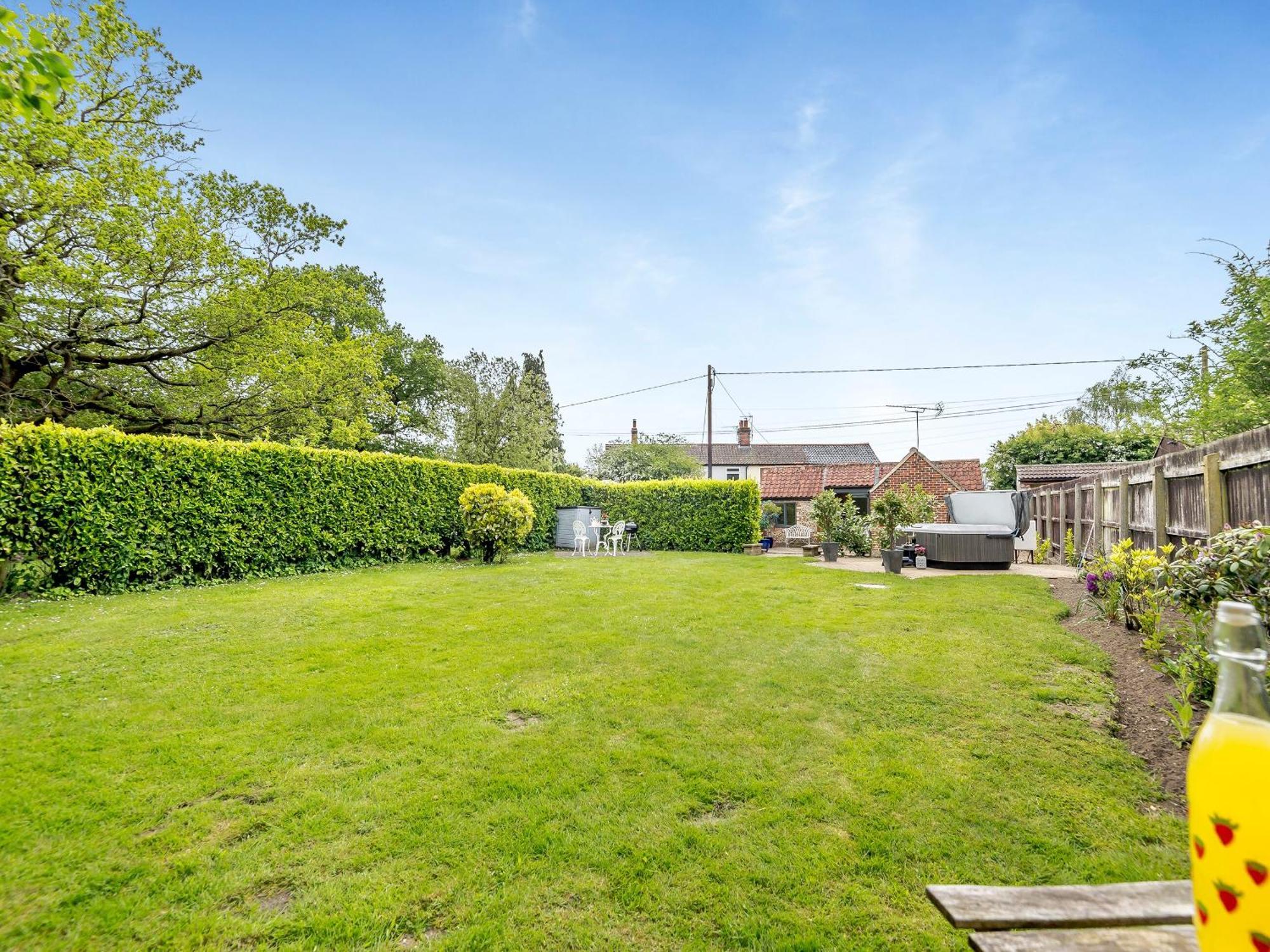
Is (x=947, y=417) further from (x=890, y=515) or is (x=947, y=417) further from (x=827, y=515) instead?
(x=890, y=515)

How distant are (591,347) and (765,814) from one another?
19478 mm

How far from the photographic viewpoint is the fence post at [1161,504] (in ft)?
18.7

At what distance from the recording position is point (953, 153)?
29.5ft

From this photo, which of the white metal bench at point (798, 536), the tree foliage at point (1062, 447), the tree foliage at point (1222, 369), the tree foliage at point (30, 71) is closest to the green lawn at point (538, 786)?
the tree foliage at point (30, 71)

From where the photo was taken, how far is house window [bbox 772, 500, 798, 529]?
82.2 ft

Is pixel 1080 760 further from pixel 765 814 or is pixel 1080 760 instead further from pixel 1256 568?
pixel 765 814

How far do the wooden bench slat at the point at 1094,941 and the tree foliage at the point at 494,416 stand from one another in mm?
18794

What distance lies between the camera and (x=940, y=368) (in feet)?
71.3

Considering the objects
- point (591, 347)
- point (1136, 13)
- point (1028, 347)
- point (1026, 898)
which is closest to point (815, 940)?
point (1026, 898)

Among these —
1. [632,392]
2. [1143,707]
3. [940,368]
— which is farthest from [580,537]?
[940,368]

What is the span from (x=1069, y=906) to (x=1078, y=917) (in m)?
0.05

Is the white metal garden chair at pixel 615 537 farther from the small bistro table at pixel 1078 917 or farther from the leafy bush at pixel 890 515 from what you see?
the small bistro table at pixel 1078 917

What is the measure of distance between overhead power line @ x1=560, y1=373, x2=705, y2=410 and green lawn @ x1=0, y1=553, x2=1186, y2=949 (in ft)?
60.5

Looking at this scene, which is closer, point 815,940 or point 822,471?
point 815,940
